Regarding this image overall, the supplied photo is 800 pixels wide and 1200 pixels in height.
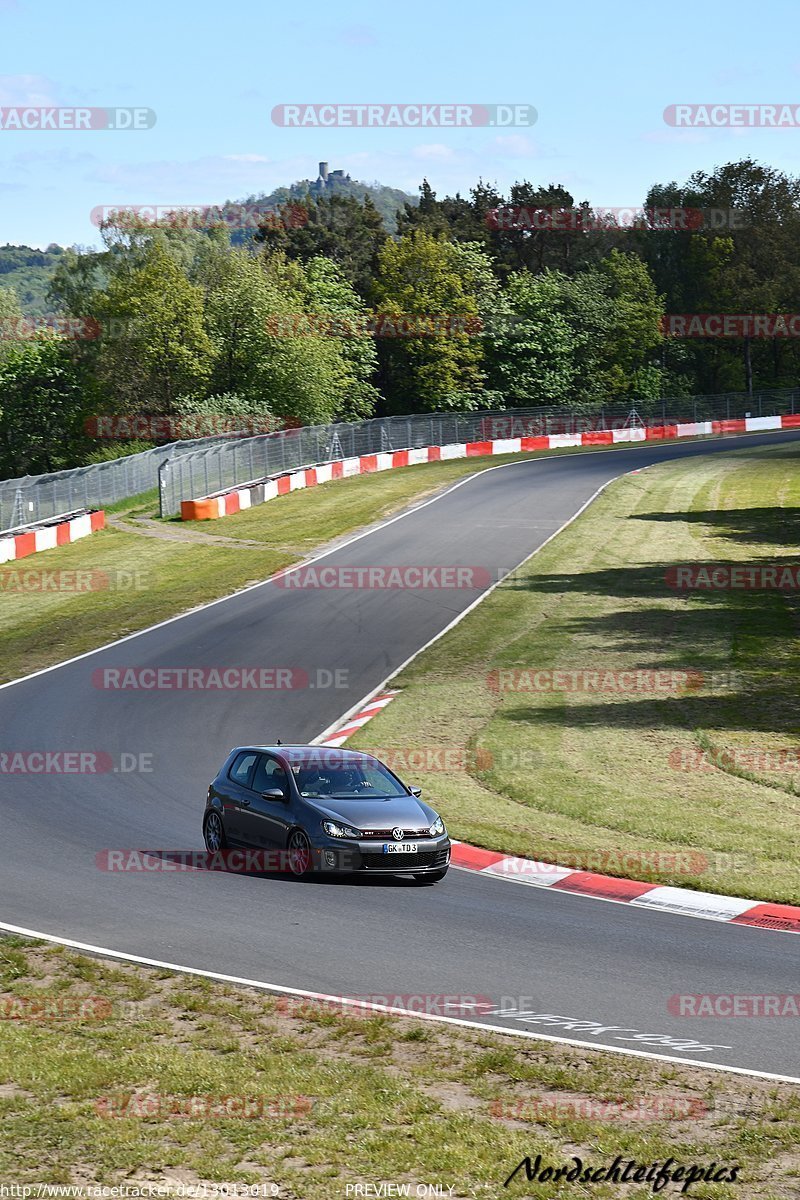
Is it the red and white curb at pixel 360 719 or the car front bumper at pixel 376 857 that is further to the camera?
the red and white curb at pixel 360 719

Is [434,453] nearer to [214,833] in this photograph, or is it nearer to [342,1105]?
[214,833]

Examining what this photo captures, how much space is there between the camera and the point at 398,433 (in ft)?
228

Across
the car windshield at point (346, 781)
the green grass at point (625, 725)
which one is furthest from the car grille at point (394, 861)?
the green grass at point (625, 725)

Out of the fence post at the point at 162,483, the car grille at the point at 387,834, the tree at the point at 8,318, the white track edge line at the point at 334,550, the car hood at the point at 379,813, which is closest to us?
the car grille at the point at 387,834

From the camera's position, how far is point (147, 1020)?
35.9ft

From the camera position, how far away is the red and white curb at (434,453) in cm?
5338

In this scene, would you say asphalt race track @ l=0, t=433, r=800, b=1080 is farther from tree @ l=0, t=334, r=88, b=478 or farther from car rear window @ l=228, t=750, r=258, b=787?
tree @ l=0, t=334, r=88, b=478

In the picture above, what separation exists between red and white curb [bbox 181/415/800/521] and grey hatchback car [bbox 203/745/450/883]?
36027 mm

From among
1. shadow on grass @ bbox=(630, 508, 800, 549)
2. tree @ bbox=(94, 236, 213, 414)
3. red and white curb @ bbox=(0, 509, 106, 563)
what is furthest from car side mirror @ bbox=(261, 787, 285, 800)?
tree @ bbox=(94, 236, 213, 414)

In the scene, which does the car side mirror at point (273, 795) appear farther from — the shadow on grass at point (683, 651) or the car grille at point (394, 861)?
the shadow on grass at point (683, 651)

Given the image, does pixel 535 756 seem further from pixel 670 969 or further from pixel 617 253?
pixel 617 253

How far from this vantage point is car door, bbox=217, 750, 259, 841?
16.6 m

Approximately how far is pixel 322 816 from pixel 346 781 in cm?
101

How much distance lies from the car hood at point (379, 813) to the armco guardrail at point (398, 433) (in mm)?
38003
